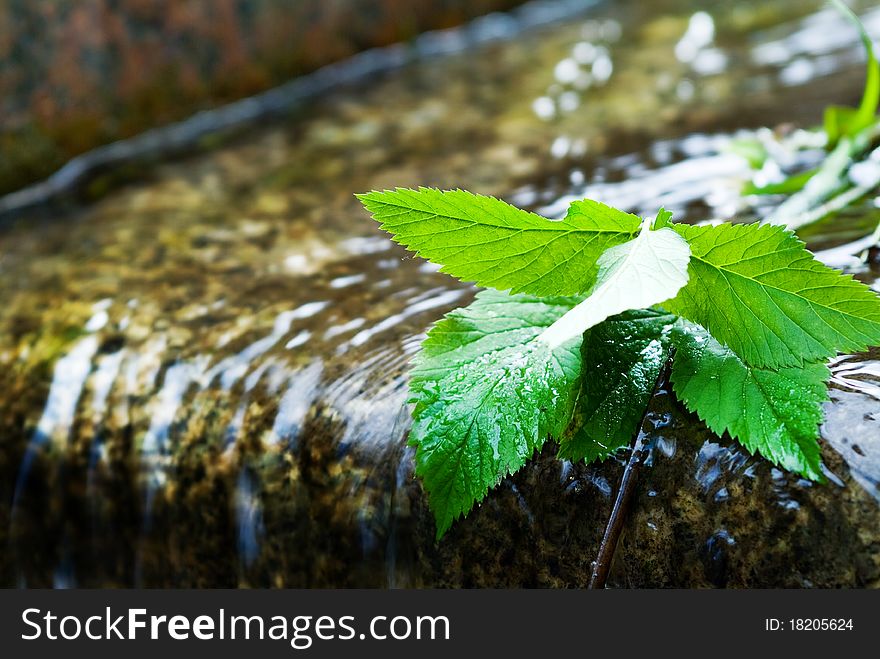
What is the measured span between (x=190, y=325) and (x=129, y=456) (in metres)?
0.31

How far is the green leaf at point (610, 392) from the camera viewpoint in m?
1.18

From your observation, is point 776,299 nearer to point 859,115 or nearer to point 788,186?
point 788,186

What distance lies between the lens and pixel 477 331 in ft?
4.09

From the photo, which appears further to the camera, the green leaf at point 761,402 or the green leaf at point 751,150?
the green leaf at point 751,150

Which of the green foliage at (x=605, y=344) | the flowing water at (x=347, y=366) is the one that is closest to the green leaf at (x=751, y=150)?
the flowing water at (x=347, y=366)

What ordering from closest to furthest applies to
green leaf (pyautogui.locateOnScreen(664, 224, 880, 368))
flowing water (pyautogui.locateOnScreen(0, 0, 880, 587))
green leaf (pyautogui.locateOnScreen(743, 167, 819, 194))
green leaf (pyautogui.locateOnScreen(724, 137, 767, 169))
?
green leaf (pyautogui.locateOnScreen(664, 224, 880, 368))
flowing water (pyautogui.locateOnScreen(0, 0, 880, 587))
green leaf (pyautogui.locateOnScreen(743, 167, 819, 194))
green leaf (pyautogui.locateOnScreen(724, 137, 767, 169))

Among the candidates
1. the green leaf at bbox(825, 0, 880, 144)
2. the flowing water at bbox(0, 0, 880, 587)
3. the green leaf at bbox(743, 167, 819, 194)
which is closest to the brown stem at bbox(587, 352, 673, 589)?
the flowing water at bbox(0, 0, 880, 587)

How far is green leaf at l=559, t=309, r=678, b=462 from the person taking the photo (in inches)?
46.3

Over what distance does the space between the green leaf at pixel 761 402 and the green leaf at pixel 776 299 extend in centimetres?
3

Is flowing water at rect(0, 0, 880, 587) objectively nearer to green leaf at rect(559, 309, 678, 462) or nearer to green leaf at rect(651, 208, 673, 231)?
green leaf at rect(559, 309, 678, 462)

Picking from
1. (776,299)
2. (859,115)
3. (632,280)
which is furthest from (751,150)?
(632,280)

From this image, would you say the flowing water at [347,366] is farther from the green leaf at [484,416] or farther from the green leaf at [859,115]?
the green leaf at [859,115]

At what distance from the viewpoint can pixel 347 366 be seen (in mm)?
1583

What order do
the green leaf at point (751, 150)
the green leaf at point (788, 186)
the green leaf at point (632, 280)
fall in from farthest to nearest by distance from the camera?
the green leaf at point (751, 150), the green leaf at point (788, 186), the green leaf at point (632, 280)
